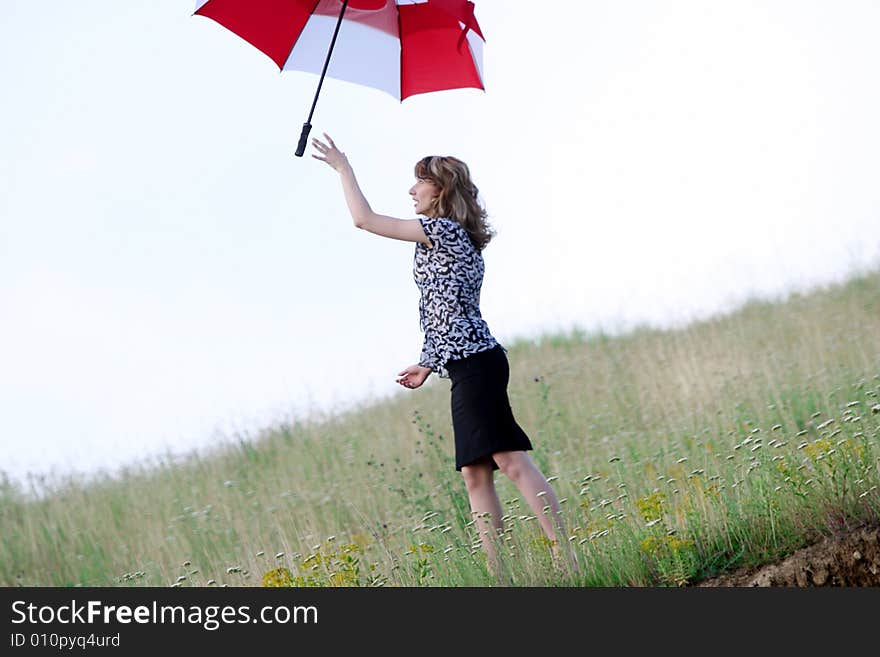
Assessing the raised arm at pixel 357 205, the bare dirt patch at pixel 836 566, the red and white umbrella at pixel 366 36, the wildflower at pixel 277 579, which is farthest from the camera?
the red and white umbrella at pixel 366 36

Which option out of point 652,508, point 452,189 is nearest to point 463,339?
point 452,189

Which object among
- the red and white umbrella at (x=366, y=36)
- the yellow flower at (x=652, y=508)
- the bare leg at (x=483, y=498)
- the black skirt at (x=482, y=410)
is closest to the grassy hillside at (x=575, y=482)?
the yellow flower at (x=652, y=508)

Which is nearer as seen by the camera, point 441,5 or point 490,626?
point 490,626

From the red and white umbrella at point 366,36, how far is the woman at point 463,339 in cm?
99

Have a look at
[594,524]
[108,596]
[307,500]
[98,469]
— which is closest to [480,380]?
[594,524]

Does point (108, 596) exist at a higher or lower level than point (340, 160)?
lower

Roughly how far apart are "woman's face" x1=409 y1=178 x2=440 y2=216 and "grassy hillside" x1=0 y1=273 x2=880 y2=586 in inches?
56.0

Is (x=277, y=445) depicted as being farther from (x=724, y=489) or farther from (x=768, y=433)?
(x=724, y=489)

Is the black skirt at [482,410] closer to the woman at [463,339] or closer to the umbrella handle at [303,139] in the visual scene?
the woman at [463,339]

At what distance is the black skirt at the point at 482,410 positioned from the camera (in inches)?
184

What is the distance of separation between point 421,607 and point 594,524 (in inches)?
54.4

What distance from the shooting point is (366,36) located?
18.3 feet

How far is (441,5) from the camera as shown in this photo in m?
5.52

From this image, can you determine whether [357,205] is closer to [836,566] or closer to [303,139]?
[303,139]
